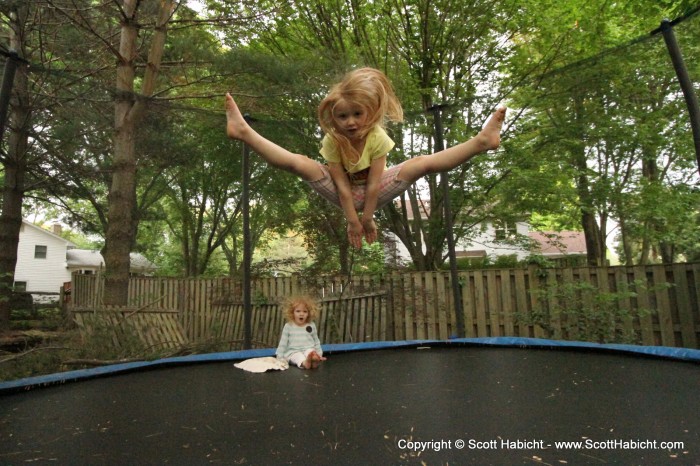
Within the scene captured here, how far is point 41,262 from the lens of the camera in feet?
41.8

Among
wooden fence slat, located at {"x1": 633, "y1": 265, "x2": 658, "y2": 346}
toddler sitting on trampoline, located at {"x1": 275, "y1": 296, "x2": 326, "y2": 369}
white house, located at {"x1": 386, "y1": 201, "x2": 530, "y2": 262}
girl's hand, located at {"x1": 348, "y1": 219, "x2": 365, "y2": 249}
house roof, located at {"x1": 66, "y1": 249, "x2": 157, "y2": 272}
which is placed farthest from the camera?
house roof, located at {"x1": 66, "y1": 249, "x2": 157, "y2": 272}

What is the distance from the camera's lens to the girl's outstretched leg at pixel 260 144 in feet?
4.56

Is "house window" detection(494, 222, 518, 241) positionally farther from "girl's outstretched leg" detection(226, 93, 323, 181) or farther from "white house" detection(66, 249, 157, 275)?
"white house" detection(66, 249, 157, 275)

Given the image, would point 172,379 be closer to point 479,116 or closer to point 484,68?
point 479,116

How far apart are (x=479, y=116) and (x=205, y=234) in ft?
21.1

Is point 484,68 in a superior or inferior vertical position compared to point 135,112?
superior

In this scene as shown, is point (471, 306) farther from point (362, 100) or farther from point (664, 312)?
point (362, 100)

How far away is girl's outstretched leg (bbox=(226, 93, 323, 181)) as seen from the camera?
4.56 ft

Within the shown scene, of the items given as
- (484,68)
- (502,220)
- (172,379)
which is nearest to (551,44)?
(484,68)

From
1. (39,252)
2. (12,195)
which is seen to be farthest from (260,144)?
(39,252)

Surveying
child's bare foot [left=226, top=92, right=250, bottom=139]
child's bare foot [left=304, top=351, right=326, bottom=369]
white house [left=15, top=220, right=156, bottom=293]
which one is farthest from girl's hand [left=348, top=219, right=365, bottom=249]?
white house [left=15, top=220, right=156, bottom=293]

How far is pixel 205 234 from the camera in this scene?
8500 mm

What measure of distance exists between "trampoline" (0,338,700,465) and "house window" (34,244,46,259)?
13.3 metres

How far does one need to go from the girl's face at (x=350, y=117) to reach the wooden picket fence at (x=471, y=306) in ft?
5.79
